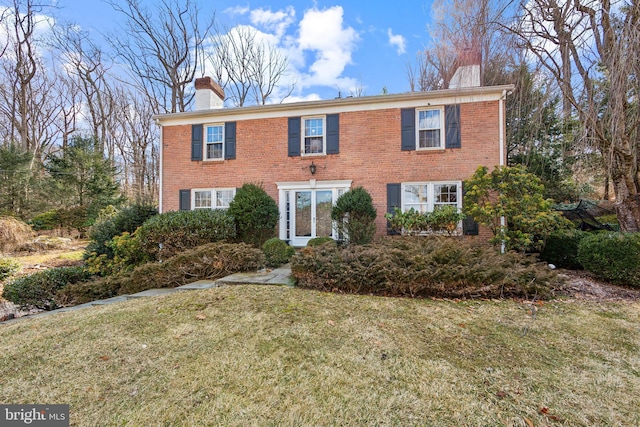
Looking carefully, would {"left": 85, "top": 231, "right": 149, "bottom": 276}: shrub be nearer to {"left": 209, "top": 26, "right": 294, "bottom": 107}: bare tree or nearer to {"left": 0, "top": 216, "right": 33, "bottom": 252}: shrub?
{"left": 0, "top": 216, "right": 33, "bottom": 252}: shrub

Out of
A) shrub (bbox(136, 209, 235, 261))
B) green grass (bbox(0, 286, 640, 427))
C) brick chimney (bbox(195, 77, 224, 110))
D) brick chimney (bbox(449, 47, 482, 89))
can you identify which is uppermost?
brick chimney (bbox(195, 77, 224, 110))

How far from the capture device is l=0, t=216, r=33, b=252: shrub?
1084cm

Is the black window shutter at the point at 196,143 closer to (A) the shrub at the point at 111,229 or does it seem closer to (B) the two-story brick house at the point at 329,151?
(B) the two-story brick house at the point at 329,151

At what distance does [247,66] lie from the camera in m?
19.3

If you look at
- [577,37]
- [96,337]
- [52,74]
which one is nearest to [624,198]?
[577,37]

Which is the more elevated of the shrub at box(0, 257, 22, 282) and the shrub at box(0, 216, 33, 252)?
the shrub at box(0, 216, 33, 252)

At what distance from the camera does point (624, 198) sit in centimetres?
666

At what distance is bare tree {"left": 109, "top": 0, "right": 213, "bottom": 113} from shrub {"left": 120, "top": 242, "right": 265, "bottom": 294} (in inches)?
613

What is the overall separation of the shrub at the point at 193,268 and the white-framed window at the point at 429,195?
5.13m

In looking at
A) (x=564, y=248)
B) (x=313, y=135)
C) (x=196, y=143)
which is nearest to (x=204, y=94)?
(x=196, y=143)

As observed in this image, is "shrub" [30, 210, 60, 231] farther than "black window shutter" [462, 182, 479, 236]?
Yes

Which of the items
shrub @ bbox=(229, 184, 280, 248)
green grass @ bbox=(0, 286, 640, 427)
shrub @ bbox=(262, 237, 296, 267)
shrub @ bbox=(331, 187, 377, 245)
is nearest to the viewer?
green grass @ bbox=(0, 286, 640, 427)

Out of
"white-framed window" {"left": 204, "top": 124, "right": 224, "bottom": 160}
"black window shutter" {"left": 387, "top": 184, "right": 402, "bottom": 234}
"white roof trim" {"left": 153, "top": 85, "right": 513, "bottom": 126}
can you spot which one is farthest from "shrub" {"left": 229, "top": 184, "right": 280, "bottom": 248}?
"black window shutter" {"left": 387, "top": 184, "right": 402, "bottom": 234}

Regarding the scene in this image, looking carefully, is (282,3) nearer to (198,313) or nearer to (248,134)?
(248,134)
